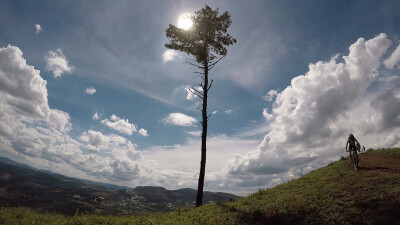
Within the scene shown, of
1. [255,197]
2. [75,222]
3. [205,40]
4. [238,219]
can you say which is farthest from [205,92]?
[75,222]

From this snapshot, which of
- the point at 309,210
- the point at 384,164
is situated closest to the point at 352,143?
the point at 384,164

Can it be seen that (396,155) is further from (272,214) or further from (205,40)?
(205,40)

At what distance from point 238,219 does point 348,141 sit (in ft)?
42.3

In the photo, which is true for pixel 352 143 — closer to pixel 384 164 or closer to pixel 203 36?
pixel 384 164

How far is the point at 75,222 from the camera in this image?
405 inches

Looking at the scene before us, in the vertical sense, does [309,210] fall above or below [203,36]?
below

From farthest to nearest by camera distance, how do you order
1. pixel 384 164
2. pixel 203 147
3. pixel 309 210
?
pixel 203 147 → pixel 384 164 → pixel 309 210

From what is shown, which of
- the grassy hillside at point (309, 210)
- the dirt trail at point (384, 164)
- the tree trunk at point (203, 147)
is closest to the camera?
Answer: the grassy hillside at point (309, 210)

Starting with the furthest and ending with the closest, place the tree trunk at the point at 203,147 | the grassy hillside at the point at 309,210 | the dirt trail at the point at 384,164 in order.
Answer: the tree trunk at the point at 203,147
the dirt trail at the point at 384,164
the grassy hillside at the point at 309,210

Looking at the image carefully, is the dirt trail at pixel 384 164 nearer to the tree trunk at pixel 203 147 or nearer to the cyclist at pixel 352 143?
the cyclist at pixel 352 143

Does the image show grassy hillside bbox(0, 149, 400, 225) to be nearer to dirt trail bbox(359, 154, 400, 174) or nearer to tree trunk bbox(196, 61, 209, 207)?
dirt trail bbox(359, 154, 400, 174)

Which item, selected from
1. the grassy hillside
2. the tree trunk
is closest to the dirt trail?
the grassy hillside

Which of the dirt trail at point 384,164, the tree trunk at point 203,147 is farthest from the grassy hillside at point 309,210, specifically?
the tree trunk at point 203,147

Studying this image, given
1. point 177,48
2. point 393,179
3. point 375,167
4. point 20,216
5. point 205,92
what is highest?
point 177,48
